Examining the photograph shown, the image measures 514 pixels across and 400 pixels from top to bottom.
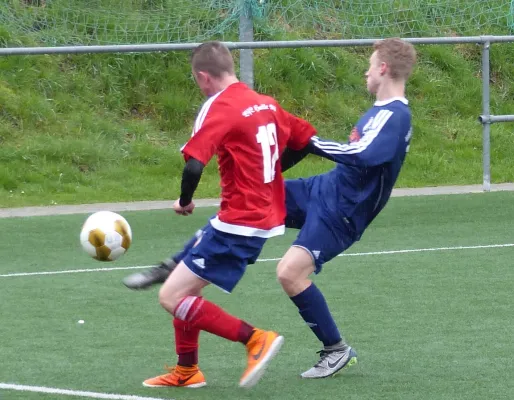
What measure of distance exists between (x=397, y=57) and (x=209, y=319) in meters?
1.44

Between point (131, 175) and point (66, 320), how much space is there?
5773 millimetres

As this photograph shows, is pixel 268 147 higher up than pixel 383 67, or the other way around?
pixel 383 67

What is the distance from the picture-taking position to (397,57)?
515 cm

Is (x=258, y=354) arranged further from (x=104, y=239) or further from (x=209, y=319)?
(x=104, y=239)

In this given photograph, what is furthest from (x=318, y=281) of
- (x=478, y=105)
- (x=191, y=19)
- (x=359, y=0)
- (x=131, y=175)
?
(x=478, y=105)

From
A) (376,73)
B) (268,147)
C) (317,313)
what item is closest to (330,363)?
(317,313)

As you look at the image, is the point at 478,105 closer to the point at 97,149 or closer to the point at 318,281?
the point at 97,149

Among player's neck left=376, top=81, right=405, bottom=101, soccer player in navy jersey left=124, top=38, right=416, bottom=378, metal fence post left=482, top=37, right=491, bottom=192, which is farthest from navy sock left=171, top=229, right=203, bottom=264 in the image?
metal fence post left=482, top=37, right=491, bottom=192

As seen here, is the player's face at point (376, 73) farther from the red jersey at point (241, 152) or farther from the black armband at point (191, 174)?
the black armband at point (191, 174)

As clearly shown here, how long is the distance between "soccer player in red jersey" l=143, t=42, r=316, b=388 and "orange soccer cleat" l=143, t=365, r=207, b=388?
9.5 inches

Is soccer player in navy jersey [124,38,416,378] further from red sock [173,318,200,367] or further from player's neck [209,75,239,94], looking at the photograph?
player's neck [209,75,239,94]

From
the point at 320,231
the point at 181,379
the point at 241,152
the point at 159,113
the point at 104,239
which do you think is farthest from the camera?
the point at 159,113

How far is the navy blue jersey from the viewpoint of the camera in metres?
4.99

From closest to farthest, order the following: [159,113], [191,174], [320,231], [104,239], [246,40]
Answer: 1. [191,174]
2. [320,231]
3. [104,239]
4. [246,40]
5. [159,113]
